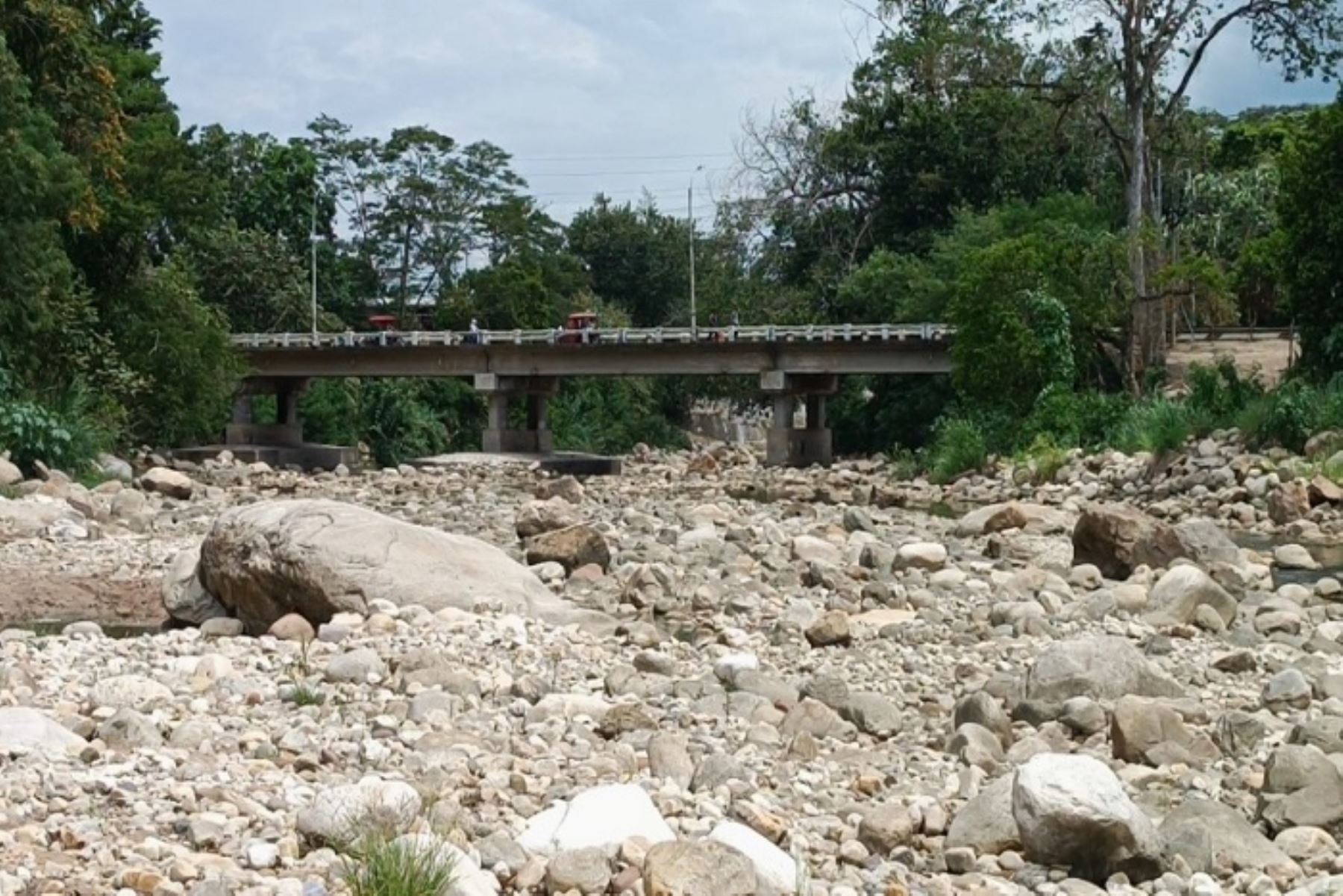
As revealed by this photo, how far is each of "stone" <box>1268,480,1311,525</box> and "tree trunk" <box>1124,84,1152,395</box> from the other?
1319cm

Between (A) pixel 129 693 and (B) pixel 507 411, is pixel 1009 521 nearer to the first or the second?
(A) pixel 129 693

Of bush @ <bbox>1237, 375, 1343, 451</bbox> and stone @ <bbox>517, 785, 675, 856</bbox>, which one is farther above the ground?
bush @ <bbox>1237, 375, 1343, 451</bbox>

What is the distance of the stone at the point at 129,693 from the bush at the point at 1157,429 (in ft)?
69.8

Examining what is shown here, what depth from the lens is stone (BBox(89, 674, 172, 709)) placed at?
795cm

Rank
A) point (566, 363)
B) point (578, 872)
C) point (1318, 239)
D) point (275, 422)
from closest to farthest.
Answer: point (578, 872), point (1318, 239), point (566, 363), point (275, 422)

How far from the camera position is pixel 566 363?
158 ft

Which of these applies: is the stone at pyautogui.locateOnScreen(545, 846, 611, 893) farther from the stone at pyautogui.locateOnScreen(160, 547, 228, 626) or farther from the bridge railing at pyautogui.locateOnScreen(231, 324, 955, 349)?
the bridge railing at pyautogui.locateOnScreen(231, 324, 955, 349)

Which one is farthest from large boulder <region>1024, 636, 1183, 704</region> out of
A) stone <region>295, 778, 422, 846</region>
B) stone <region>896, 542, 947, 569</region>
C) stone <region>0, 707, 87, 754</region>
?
stone <region>896, 542, 947, 569</region>

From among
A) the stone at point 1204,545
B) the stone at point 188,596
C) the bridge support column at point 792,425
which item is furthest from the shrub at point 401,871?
the bridge support column at point 792,425

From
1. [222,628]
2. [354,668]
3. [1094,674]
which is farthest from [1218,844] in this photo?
[222,628]

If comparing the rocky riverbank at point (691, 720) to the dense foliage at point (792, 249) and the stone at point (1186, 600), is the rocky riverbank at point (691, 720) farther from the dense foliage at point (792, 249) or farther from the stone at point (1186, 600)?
the dense foliage at point (792, 249)

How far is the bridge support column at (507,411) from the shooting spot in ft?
161

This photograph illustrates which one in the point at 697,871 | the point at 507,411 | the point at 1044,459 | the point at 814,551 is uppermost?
the point at 697,871

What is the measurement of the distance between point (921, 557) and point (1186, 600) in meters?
3.29
